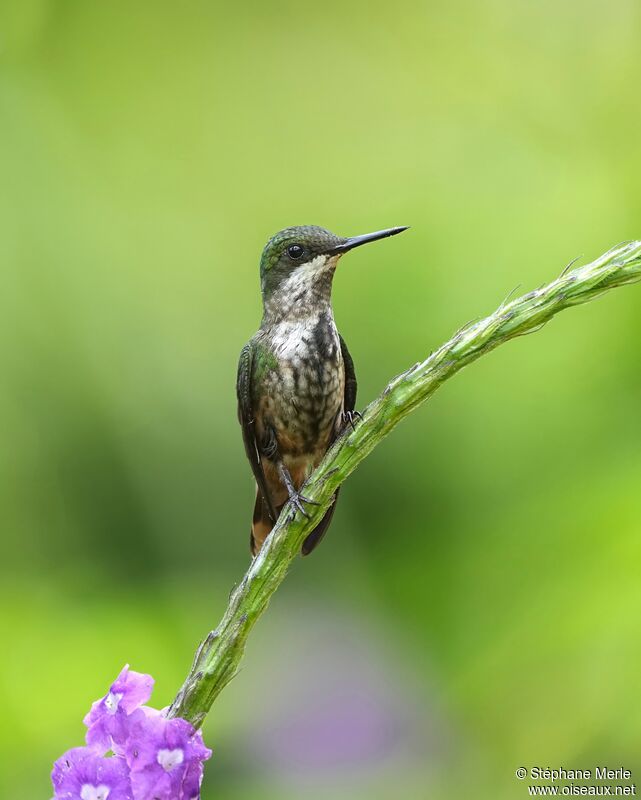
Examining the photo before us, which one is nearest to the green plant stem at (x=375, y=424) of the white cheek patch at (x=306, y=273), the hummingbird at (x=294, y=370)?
the hummingbird at (x=294, y=370)

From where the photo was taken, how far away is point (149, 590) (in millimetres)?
3955

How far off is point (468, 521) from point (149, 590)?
1282 millimetres

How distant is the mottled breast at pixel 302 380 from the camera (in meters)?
3.00

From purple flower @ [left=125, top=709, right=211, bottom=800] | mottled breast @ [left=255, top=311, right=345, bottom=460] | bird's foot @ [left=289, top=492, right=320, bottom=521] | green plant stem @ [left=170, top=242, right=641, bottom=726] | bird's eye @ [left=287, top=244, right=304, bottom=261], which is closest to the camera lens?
purple flower @ [left=125, top=709, right=211, bottom=800]

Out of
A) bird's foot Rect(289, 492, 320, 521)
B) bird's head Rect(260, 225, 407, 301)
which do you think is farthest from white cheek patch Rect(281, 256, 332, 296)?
bird's foot Rect(289, 492, 320, 521)

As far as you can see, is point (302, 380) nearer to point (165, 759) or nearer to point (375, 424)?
point (375, 424)

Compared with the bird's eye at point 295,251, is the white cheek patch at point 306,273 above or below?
below

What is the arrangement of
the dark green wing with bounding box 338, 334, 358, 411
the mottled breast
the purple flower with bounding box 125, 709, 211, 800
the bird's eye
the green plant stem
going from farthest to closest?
the dark green wing with bounding box 338, 334, 358, 411
the bird's eye
the mottled breast
the green plant stem
the purple flower with bounding box 125, 709, 211, 800

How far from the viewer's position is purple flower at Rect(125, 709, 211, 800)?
Answer: 1.34 meters

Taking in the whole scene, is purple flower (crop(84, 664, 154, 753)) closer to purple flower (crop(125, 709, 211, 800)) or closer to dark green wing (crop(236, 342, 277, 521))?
purple flower (crop(125, 709, 211, 800))

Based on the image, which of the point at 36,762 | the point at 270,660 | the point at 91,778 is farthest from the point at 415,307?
the point at 91,778

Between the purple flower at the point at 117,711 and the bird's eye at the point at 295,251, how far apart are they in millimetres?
1861

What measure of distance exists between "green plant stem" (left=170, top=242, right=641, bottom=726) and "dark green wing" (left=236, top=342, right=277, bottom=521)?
3.68 feet

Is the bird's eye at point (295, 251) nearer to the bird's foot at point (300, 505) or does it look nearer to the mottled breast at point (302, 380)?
the mottled breast at point (302, 380)
